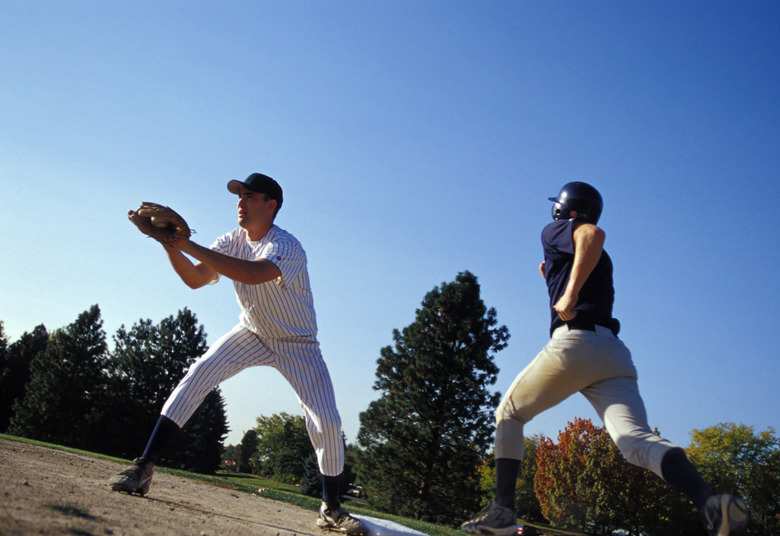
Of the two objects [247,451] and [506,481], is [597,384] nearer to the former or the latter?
[506,481]

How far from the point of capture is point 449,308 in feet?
111

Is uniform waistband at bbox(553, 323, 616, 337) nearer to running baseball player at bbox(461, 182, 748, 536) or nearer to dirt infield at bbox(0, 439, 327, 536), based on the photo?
running baseball player at bbox(461, 182, 748, 536)

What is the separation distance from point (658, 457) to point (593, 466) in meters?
52.9

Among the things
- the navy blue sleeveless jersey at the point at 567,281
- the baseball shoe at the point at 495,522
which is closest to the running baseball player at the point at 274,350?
the baseball shoe at the point at 495,522

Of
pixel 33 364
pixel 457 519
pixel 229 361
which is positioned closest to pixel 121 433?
pixel 33 364

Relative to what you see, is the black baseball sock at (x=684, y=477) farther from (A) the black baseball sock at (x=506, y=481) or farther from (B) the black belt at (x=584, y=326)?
(A) the black baseball sock at (x=506, y=481)

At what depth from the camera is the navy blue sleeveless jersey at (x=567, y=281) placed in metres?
3.46

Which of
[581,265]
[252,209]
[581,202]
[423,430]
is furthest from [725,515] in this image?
[423,430]

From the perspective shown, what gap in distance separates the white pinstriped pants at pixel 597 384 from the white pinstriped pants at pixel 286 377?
1.64 m

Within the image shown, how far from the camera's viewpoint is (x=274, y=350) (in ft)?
15.9

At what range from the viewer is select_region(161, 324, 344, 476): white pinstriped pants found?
457 cm

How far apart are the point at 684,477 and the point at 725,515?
0.26 meters

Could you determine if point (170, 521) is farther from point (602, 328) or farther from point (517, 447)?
point (602, 328)

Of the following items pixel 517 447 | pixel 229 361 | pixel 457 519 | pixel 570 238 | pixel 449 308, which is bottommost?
pixel 457 519
